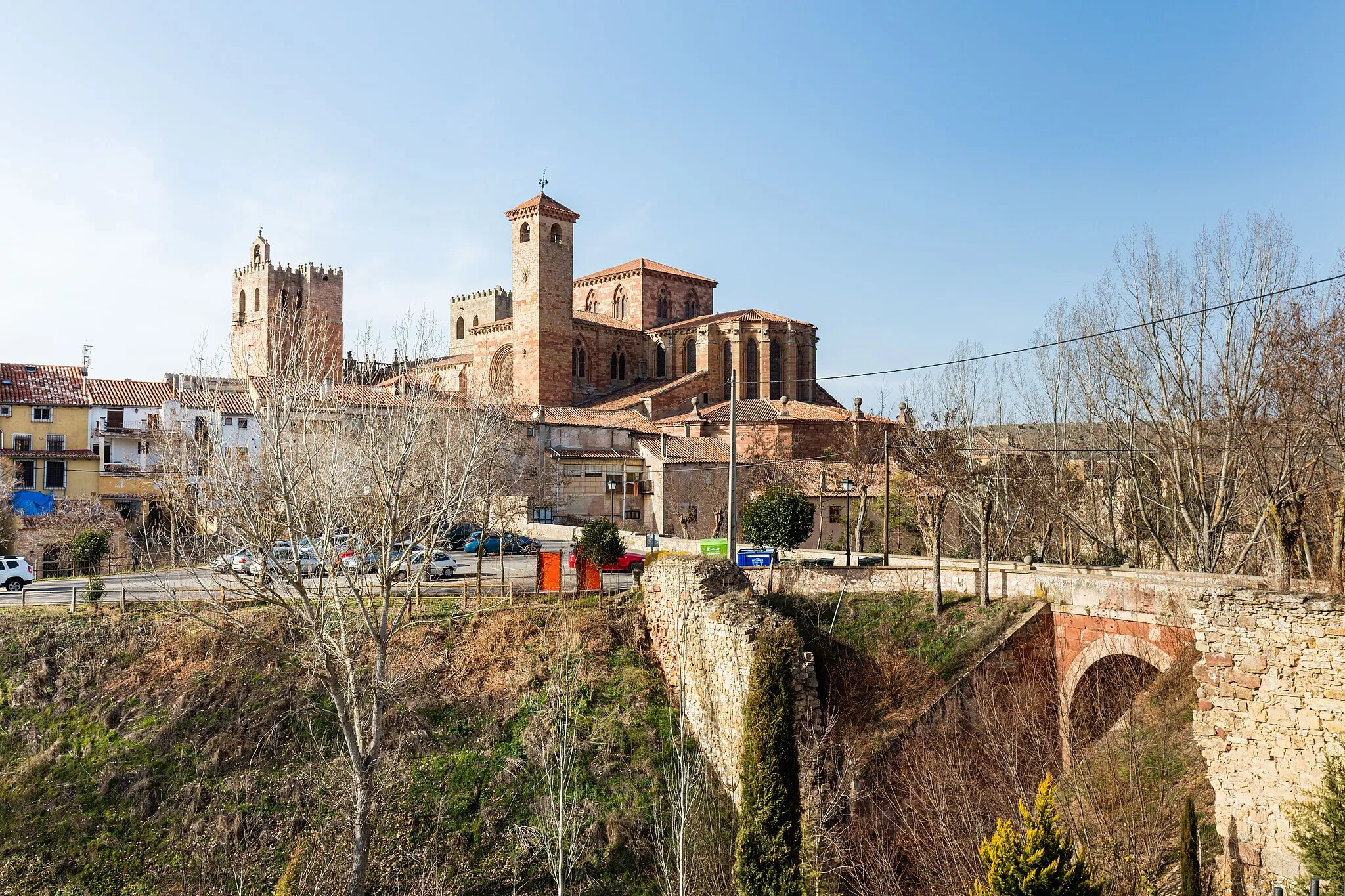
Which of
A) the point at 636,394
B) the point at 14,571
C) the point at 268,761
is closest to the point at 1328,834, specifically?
the point at 268,761

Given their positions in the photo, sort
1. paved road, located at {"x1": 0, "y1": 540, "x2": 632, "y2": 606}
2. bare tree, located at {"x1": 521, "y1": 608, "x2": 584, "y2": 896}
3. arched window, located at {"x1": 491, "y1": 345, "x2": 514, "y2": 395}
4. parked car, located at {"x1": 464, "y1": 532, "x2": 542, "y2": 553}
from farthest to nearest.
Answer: arched window, located at {"x1": 491, "y1": 345, "x2": 514, "y2": 395}
parked car, located at {"x1": 464, "y1": 532, "x2": 542, "y2": 553}
paved road, located at {"x1": 0, "y1": 540, "x2": 632, "y2": 606}
bare tree, located at {"x1": 521, "y1": 608, "x2": 584, "y2": 896}

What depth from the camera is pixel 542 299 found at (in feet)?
137

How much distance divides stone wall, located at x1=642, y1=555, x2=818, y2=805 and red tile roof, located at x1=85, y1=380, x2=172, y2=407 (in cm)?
2746

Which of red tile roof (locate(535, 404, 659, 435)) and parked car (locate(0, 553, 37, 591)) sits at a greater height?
red tile roof (locate(535, 404, 659, 435))

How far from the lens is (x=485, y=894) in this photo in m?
13.0

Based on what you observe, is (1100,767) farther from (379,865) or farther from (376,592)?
(376,592)

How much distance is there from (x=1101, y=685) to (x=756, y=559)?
7995 mm

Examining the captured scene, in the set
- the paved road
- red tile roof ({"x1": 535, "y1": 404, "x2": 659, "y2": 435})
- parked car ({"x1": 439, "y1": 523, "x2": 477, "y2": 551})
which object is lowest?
the paved road

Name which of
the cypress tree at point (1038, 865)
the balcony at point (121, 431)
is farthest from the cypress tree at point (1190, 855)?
the balcony at point (121, 431)

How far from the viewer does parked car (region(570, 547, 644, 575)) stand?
20.1 metres

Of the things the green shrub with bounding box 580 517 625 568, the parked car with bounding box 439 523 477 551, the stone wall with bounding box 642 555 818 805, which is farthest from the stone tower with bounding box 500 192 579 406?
the stone wall with bounding box 642 555 818 805

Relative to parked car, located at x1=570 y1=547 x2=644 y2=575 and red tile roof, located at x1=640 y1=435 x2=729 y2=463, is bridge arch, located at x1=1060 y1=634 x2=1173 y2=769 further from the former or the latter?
red tile roof, located at x1=640 y1=435 x2=729 y2=463

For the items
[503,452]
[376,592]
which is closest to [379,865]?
[376,592]

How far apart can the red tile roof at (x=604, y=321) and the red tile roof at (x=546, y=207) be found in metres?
4.63
